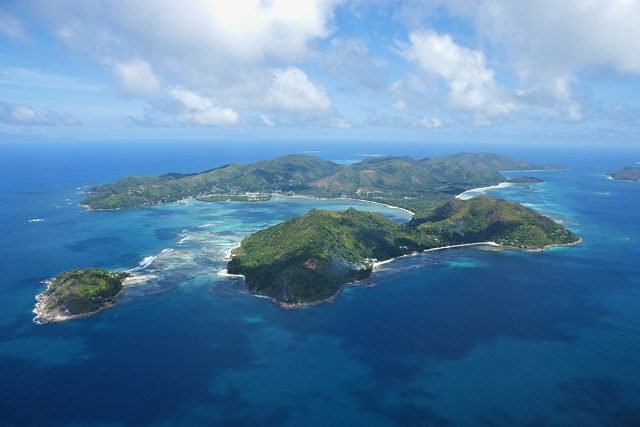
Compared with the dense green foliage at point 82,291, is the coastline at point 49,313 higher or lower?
lower

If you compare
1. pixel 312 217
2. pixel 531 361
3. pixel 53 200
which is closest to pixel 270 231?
pixel 312 217

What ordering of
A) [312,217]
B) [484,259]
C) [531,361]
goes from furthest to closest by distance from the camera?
[312,217] → [484,259] → [531,361]

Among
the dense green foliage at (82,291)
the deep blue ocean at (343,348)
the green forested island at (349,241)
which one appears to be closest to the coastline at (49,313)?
the dense green foliage at (82,291)

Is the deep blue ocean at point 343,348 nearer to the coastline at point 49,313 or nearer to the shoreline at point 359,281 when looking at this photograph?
the coastline at point 49,313

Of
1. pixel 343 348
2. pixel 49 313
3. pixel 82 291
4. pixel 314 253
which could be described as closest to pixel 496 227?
pixel 314 253

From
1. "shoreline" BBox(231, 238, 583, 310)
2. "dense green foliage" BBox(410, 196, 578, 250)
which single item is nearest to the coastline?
"shoreline" BBox(231, 238, 583, 310)

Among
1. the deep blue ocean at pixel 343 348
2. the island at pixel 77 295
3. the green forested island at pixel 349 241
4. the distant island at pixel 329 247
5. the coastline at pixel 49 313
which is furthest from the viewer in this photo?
the green forested island at pixel 349 241

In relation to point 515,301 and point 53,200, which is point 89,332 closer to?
point 515,301
